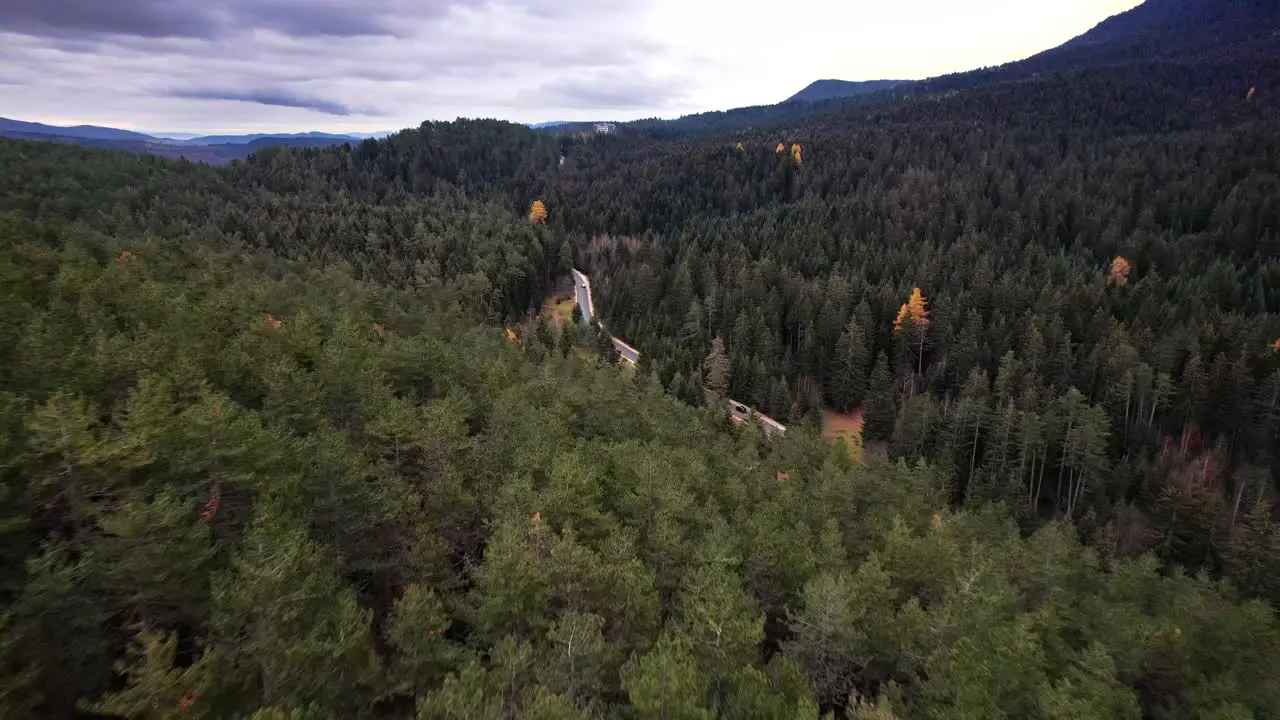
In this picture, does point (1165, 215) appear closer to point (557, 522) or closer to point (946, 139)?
point (946, 139)

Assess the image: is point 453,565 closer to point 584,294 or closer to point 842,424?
point 842,424

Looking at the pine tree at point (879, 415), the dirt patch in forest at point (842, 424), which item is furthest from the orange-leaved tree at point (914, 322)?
the pine tree at point (879, 415)

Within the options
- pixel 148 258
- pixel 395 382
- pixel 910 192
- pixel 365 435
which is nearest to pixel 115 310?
pixel 395 382

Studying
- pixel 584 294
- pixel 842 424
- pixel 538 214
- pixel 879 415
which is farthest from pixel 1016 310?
pixel 538 214

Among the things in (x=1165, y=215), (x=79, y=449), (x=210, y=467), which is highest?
(x=79, y=449)

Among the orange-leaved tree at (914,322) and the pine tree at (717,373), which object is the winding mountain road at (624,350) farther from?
the orange-leaved tree at (914,322)

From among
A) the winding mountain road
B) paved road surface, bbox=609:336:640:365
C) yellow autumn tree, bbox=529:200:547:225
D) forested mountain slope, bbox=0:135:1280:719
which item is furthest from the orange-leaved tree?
yellow autumn tree, bbox=529:200:547:225

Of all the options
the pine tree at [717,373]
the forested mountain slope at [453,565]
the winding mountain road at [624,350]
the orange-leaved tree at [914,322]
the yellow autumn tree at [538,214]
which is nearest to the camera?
the forested mountain slope at [453,565]
